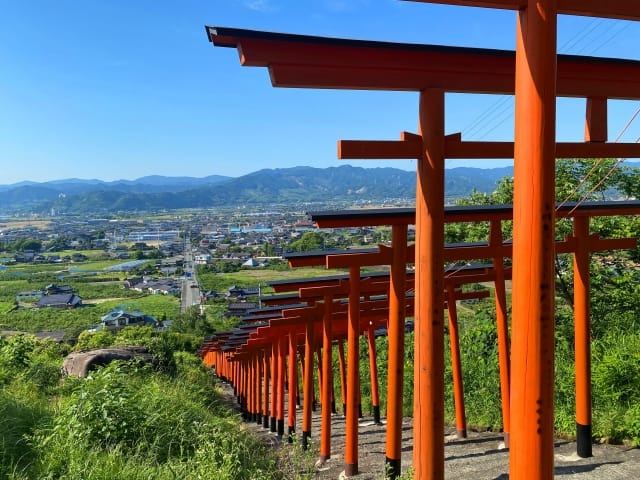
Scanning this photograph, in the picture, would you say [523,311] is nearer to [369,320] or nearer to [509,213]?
[509,213]

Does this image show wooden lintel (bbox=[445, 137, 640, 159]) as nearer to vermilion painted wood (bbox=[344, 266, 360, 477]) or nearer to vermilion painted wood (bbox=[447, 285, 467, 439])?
vermilion painted wood (bbox=[344, 266, 360, 477])

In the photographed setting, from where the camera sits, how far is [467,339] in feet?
37.3

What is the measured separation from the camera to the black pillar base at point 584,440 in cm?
540

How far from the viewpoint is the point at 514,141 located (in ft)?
7.62

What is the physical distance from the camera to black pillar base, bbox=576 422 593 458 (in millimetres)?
5398

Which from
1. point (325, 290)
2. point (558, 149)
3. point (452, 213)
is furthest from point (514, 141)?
point (325, 290)

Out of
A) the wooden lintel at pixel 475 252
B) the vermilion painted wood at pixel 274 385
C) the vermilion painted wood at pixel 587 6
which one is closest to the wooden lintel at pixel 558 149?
the vermilion painted wood at pixel 587 6

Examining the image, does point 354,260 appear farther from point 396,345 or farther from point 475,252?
point 475,252

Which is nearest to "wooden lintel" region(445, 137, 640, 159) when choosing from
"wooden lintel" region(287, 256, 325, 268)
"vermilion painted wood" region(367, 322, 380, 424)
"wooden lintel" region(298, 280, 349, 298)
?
"wooden lintel" region(287, 256, 325, 268)

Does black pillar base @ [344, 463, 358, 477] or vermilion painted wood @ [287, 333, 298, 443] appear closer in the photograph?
black pillar base @ [344, 463, 358, 477]

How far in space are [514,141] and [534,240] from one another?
1.52 ft

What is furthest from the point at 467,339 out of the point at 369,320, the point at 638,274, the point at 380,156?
the point at 380,156

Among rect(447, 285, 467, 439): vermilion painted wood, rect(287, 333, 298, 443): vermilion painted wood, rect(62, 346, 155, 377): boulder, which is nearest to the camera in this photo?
rect(447, 285, 467, 439): vermilion painted wood

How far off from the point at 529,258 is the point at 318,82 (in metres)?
1.42
